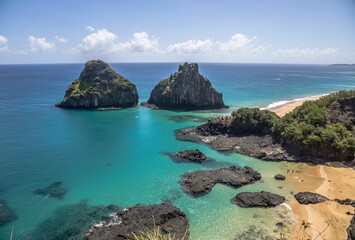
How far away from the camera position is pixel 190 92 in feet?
367

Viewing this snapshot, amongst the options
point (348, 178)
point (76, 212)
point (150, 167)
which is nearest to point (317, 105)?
point (348, 178)

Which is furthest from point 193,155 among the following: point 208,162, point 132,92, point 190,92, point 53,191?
point 132,92

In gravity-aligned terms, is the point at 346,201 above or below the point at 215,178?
below

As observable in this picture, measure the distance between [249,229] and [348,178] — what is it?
82.2 feet

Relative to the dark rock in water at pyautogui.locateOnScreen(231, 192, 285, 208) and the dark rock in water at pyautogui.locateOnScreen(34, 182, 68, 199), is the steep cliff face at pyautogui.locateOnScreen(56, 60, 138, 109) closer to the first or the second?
the dark rock in water at pyautogui.locateOnScreen(34, 182, 68, 199)

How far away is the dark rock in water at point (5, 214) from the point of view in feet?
128

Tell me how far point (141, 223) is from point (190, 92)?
259 ft

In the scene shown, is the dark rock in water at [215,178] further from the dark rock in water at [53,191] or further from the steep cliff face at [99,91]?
the steep cliff face at [99,91]

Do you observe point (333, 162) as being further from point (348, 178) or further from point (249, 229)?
point (249, 229)

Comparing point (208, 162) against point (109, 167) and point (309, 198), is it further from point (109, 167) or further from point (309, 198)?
point (309, 198)

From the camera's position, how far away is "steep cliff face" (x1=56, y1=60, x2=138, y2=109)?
115500 mm

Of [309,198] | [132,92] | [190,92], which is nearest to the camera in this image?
[309,198]

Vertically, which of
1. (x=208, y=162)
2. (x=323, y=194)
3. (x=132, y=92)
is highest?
(x=132, y=92)

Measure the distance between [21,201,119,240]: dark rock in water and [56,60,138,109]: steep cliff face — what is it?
76.8m
